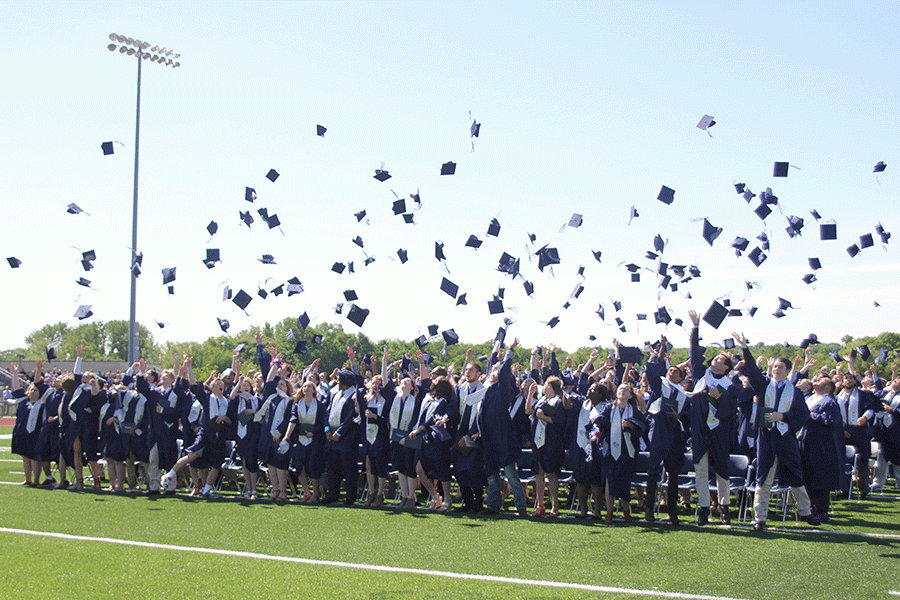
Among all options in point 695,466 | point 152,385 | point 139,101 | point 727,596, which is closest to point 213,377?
point 152,385

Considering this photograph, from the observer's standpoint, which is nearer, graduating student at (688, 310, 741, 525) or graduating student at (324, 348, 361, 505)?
graduating student at (688, 310, 741, 525)

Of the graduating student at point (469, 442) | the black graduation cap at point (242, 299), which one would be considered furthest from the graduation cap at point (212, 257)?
the graduating student at point (469, 442)

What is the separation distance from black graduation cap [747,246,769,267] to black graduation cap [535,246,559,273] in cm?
330

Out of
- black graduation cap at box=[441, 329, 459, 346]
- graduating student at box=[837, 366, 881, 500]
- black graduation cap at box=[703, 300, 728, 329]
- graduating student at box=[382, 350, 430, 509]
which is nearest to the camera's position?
Result: black graduation cap at box=[703, 300, 728, 329]

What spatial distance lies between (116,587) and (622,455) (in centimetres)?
512

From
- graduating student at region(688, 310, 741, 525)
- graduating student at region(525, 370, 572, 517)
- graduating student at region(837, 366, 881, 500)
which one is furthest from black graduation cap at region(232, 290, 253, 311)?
graduating student at region(837, 366, 881, 500)

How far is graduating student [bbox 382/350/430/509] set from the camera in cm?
1040

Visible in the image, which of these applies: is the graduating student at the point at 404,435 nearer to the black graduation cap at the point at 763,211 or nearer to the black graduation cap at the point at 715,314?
the black graduation cap at the point at 715,314

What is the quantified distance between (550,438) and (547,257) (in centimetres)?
449

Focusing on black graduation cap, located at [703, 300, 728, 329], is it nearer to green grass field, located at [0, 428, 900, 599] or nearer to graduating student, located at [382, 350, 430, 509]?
green grass field, located at [0, 428, 900, 599]

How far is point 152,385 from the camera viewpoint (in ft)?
41.1

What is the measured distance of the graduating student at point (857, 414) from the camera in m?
11.9

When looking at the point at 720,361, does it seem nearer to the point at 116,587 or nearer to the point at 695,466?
the point at 695,466

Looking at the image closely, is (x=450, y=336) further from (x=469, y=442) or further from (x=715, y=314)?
(x=715, y=314)
